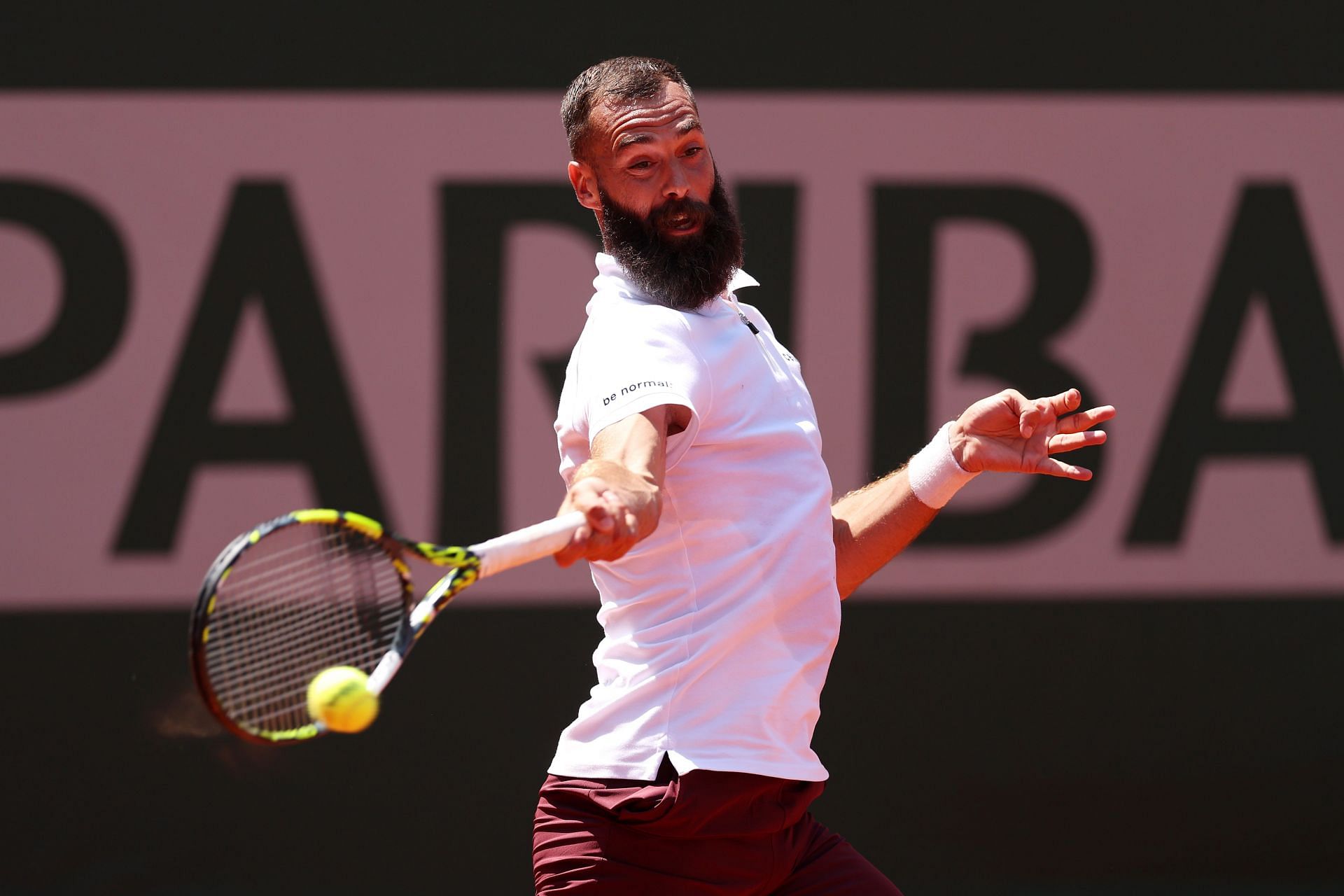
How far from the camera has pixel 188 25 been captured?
4.43m

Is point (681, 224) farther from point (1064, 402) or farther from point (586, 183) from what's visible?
point (1064, 402)

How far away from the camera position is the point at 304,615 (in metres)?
2.22

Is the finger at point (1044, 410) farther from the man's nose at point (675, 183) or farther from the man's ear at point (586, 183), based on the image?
the man's ear at point (586, 183)

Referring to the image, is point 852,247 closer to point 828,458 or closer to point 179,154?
point 828,458

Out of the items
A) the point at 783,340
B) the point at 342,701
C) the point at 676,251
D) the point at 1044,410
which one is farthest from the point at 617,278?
the point at 783,340

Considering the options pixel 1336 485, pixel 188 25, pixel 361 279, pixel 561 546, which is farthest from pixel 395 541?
pixel 1336 485

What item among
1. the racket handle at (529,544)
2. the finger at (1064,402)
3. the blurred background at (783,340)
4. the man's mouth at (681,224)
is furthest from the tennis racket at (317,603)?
the blurred background at (783,340)

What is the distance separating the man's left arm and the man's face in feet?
1.68

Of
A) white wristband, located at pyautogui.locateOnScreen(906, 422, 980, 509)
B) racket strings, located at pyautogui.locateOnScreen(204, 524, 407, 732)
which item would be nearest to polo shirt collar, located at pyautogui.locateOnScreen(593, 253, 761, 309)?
white wristband, located at pyautogui.locateOnScreen(906, 422, 980, 509)

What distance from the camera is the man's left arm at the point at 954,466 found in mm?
2766

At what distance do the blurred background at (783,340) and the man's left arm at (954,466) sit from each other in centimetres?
171

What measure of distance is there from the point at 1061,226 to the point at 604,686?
2.67 meters

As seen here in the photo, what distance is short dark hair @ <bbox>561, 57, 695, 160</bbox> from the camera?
2.57m

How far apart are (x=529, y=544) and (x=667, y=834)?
60 centimetres
